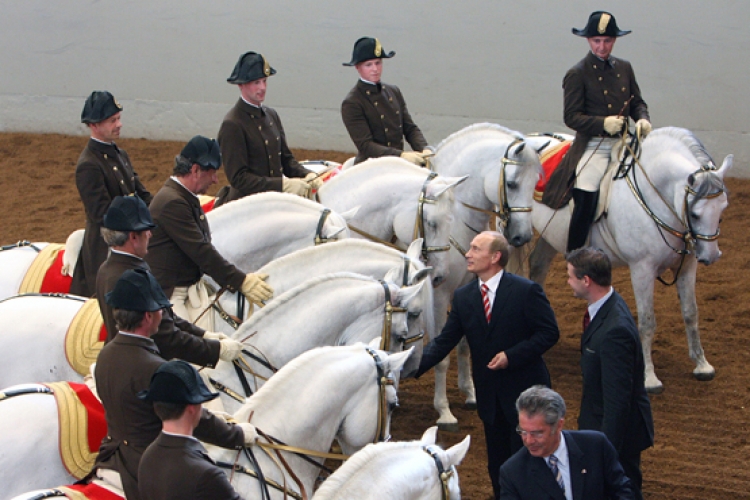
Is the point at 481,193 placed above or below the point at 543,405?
below

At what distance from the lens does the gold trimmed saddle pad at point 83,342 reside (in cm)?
492

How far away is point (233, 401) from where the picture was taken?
430 cm

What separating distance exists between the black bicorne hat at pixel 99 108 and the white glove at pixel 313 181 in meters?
1.56

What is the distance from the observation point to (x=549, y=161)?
26.3ft

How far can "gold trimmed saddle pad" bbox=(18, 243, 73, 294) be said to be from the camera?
6.01 metres

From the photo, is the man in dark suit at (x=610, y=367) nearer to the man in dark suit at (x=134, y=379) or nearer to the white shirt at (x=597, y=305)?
the white shirt at (x=597, y=305)

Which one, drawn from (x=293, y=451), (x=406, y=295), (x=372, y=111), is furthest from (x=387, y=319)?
(x=372, y=111)

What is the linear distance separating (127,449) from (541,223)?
516 cm

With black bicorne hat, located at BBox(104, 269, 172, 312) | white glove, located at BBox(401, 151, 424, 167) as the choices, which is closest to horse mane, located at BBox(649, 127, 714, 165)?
Result: white glove, located at BBox(401, 151, 424, 167)

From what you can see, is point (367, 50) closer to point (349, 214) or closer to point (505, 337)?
point (349, 214)

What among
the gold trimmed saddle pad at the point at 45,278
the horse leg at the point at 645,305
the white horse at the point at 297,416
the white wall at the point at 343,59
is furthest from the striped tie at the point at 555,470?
the white wall at the point at 343,59

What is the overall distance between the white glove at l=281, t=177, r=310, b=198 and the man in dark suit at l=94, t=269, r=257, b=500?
Result: 3.02m

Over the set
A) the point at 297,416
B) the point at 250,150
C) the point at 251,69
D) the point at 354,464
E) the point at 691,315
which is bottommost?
the point at 691,315

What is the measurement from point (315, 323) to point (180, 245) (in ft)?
3.32
